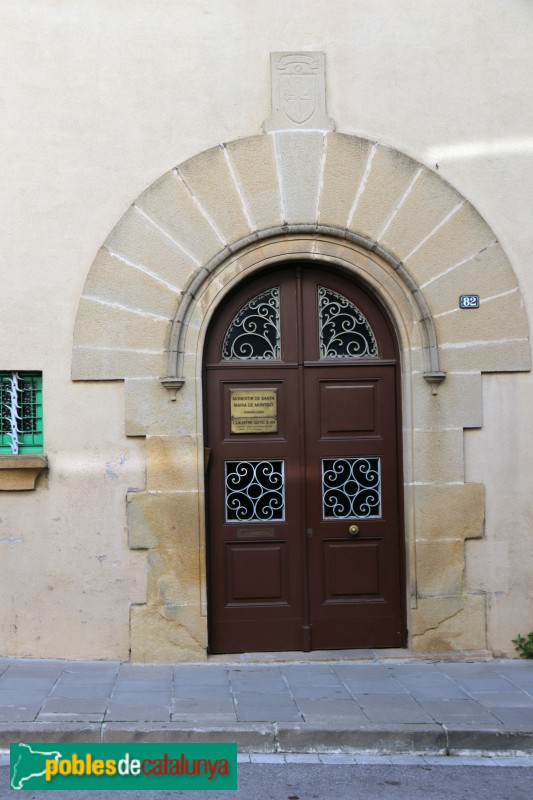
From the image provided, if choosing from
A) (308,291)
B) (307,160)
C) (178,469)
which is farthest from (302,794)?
(307,160)

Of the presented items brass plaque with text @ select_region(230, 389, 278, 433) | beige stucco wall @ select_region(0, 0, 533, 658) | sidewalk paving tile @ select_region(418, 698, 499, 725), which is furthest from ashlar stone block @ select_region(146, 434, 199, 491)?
sidewalk paving tile @ select_region(418, 698, 499, 725)

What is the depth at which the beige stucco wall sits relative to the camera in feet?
23.6

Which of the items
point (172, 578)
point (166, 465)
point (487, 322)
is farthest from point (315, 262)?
point (172, 578)

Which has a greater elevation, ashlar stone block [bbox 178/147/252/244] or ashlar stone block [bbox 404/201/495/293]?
ashlar stone block [bbox 178/147/252/244]

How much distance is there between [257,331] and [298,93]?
184 centimetres

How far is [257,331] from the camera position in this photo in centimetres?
754

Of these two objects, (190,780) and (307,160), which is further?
(307,160)

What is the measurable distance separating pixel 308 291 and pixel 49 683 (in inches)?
135

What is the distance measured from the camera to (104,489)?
23.8 ft

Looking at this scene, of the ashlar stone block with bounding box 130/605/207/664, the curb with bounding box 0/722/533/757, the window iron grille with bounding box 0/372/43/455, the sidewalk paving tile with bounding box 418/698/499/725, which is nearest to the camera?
the curb with bounding box 0/722/533/757

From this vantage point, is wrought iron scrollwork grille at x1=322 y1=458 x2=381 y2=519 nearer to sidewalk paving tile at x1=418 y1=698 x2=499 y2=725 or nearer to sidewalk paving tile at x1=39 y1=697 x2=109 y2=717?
sidewalk paving tile at x1=418 y1=698 x2=499 y2=725

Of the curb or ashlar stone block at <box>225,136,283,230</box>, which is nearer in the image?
the curb

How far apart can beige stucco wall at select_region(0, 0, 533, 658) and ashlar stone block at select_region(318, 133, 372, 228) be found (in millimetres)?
126

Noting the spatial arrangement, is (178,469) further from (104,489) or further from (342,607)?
(342,607)
